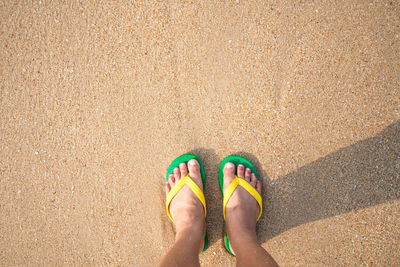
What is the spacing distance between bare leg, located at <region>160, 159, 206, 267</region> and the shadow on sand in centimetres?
54

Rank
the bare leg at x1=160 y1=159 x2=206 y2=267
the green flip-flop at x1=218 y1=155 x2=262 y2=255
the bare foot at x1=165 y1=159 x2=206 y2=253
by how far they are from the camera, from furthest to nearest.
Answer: the green flip-flop at x1=218 y1=155 x2=262 y2=255 < the bare foot at x1=165 y1=159 x2=206 y2=253 < the bare leg at x1=160 y1=159 x2=206 y2=267

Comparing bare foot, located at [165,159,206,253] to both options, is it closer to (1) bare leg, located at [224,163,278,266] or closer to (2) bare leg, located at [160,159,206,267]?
(2) bare leg, located at [160,159,206,267]

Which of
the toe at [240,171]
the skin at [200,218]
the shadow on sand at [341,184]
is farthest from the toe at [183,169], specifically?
the shadow on sand at [341,184]

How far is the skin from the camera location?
123cm

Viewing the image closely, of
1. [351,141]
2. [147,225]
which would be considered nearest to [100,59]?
[147,225]

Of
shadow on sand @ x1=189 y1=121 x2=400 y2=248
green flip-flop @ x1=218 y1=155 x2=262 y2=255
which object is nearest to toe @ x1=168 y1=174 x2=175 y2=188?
green flip-flop @ x1=218 y1=155 x2=262 y2=255

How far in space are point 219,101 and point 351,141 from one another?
0.99 meters

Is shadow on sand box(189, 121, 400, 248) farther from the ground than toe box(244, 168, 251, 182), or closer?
closer

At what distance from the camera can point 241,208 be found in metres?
1.47

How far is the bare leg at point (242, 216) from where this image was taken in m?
1.27

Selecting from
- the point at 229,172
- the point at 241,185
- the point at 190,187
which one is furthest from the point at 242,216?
the point at 190,187

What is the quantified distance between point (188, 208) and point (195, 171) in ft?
0.87

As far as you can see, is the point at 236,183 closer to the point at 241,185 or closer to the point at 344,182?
the point at 241,185

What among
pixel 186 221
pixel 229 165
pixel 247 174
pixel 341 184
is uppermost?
pixel 229 165
